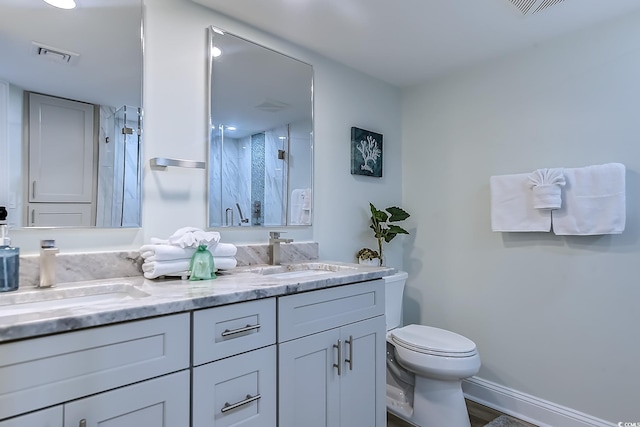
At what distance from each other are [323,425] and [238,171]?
1151mm

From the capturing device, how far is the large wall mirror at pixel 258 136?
1679 mm

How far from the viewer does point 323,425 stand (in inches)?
52.0

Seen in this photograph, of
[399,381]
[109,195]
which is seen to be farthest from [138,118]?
[399,381]

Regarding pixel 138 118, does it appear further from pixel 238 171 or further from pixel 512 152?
pixel 512 152

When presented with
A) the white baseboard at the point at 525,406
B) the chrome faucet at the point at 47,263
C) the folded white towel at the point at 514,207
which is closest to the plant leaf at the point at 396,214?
the folded white towel at the point at 514,207

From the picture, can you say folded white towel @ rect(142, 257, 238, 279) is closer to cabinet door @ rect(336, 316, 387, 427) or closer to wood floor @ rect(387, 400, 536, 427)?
cabinet door @ rect(336, 316, 387, 427)

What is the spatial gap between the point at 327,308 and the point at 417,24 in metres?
1.46

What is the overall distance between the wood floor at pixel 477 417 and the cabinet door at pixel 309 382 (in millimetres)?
772

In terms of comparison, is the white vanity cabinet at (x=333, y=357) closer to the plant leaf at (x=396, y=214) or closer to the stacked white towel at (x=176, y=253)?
the stacked white towel at (x=176, y=253)

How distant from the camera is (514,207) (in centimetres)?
203

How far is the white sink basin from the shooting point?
105 centimetres

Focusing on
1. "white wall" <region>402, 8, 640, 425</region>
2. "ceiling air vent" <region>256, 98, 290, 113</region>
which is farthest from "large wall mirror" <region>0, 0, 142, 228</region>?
"white wall" <region>402, 8, 640, 425</region>

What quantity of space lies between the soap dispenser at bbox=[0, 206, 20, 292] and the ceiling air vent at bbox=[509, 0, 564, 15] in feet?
7.11

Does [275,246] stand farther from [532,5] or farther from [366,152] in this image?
[532,5]
